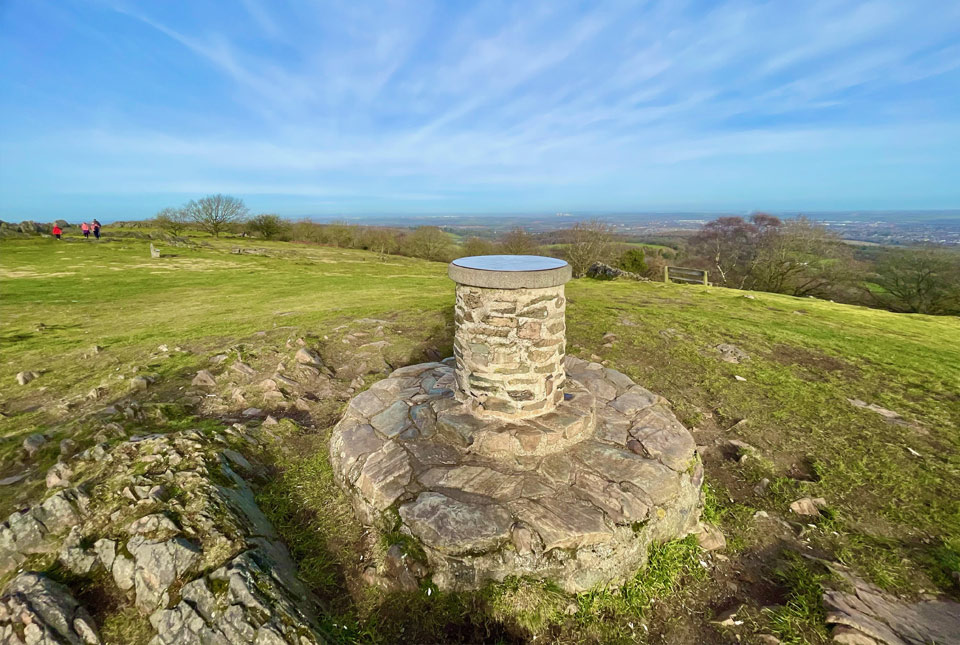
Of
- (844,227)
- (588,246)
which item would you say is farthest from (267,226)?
(844,227)

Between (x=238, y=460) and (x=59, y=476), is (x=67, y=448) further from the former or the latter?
(x=238, y=460)

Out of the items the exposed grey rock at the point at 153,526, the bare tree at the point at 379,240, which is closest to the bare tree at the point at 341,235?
the bare tree at the point at 379,240

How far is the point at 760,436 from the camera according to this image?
6430mm

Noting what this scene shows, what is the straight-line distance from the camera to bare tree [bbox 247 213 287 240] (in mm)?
48500

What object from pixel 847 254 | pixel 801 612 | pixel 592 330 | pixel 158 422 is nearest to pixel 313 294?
pixel 158 422

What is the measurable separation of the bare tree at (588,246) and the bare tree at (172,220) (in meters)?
47.4

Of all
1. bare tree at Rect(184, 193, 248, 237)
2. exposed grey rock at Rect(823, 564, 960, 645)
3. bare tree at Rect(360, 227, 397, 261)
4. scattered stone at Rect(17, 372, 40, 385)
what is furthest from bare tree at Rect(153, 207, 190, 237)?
exposed grey rock at Rect(823, 564, 960, 645)

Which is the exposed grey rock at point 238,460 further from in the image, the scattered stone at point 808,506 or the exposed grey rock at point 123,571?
the scattered stone at point 808,506

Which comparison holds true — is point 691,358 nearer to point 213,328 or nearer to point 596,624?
point 596,624

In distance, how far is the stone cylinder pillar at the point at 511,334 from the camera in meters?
4.85

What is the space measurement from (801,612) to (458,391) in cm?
440

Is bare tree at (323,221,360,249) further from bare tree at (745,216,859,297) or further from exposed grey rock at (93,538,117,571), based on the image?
exposed grey rock at (93,538,117,571)

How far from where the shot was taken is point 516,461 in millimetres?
4762

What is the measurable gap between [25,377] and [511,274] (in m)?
10.5
